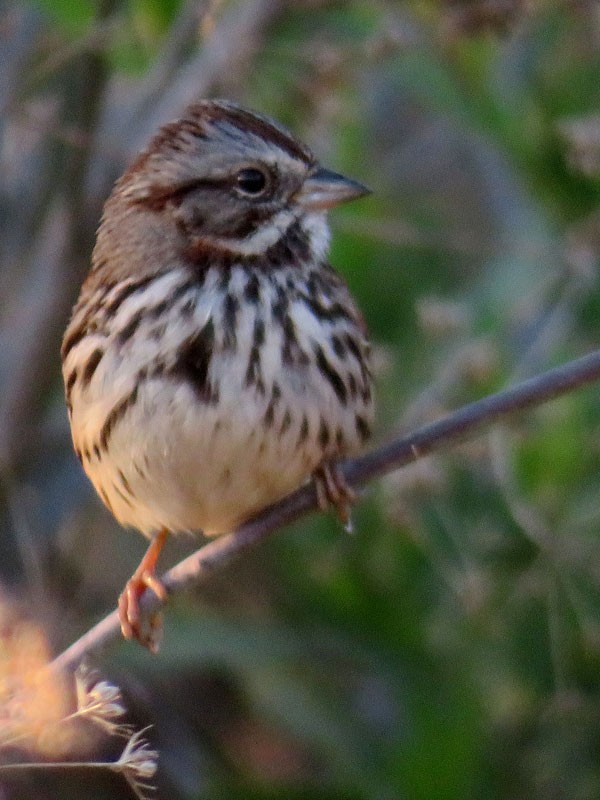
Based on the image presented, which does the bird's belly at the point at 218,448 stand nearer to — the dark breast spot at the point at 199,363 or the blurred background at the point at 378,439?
the dark breast spot at the point at 199,363

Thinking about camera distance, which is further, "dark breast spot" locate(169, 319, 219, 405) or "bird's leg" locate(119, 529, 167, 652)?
"bird's leg" locate(119, 529, 167, 652)

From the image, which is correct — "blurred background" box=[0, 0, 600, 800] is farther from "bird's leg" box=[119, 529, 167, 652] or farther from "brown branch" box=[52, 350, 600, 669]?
"brown branch" box=[52, 350, 600, 669]

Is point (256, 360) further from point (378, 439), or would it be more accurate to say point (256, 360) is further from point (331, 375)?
point (378, 439)

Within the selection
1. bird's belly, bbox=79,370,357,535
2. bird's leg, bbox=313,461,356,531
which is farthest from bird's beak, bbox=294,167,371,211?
bird's leg, bbox=313,461,356,531

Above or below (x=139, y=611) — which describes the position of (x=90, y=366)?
above

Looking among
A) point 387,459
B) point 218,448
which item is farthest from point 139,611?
point 387,459

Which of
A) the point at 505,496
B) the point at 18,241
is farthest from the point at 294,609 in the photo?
the point at 18,241
